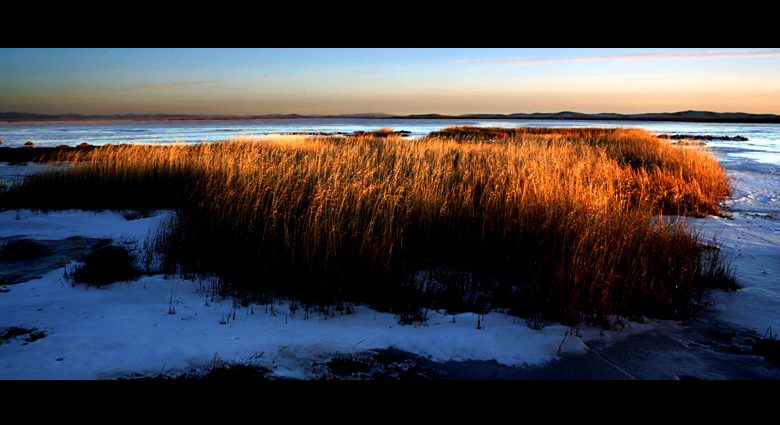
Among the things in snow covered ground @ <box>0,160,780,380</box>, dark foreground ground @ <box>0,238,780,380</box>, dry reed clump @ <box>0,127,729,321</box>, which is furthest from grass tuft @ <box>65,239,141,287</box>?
dark foreground ground @ <box>0,238,780,380</box>

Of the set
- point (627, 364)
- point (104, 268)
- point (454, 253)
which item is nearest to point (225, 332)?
point (104, 268)

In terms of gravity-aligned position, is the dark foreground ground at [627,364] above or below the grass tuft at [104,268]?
below

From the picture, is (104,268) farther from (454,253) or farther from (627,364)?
(627,364)

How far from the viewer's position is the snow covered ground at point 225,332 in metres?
2.81

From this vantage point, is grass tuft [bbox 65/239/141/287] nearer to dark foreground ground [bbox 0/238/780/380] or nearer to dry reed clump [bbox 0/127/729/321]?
dry reed clump [bbox 0/127/729/321]

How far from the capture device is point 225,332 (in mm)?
3307

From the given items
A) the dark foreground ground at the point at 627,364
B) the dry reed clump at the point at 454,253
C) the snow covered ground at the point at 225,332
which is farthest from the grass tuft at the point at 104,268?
the dark foreground ground at the point at 627,364

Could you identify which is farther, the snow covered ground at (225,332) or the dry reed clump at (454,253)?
the dry reed clump at (454,253)

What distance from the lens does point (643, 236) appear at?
16.1 ft

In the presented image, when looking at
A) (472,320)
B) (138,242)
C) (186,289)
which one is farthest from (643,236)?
(138,242)

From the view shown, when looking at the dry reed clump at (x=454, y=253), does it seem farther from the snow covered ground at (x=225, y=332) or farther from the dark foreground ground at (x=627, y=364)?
the dark foreground ground at (x=627, y=364)

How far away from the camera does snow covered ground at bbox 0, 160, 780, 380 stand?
2.81 meters
